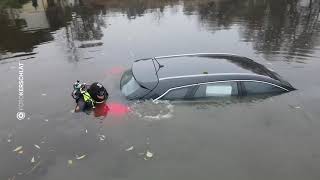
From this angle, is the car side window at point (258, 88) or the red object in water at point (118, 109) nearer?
the red object in water at point (118, 109)

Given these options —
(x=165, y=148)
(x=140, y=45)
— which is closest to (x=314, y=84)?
(x=165, y=148)

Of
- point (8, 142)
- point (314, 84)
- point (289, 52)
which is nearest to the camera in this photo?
point (8, 142)

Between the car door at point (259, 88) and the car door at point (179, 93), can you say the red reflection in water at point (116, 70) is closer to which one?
the car door at point (179, 93)

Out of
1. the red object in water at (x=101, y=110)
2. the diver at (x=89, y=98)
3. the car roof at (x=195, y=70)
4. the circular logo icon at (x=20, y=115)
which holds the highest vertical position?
the car roof at (x=195, y=70)

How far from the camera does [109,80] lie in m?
12.4

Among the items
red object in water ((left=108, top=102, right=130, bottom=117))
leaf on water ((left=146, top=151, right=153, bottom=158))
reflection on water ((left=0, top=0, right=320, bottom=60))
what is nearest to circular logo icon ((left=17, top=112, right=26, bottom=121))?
red object in water ((left=108, top=102, right=130, bottom=117))

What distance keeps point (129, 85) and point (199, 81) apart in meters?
1.96

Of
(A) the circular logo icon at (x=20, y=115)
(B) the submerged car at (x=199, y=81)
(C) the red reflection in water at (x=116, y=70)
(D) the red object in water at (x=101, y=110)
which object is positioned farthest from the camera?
(C) the red reflection in water at (x=116, y=70)

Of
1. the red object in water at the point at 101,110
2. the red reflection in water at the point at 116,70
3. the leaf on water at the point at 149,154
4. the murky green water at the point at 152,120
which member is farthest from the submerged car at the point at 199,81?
the red reflection in water at the point at 116,70

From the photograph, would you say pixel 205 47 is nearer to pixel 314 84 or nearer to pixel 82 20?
pixel 314 84

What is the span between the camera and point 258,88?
10305 mm

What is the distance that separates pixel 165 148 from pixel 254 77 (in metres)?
3.19

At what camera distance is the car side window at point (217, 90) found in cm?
1004

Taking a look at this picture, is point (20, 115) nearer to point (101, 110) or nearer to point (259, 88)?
point (101, 110)
